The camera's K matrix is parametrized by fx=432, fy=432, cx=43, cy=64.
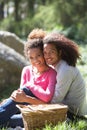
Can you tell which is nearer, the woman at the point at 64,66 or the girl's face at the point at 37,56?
the woman at the point at 64,66

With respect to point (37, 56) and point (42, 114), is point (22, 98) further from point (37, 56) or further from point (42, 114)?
point (37, 56)

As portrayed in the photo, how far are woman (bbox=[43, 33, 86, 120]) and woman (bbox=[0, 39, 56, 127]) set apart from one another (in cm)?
10

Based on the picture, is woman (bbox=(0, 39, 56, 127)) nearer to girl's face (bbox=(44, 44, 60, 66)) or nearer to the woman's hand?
the woman's hand

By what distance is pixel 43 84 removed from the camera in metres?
5.79

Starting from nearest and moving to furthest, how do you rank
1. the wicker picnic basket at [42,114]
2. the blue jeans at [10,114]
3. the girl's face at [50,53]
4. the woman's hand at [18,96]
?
the wicker picnic basket at [42,114] → the woman's hand at [18,96] → the blue jeans at [10,114] → the girl's face at [50,53]

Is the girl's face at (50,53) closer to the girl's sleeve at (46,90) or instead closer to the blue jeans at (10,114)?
the girl's sleeve at (46,90)

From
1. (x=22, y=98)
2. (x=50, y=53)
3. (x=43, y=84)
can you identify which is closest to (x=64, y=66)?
(x=50, y=53)

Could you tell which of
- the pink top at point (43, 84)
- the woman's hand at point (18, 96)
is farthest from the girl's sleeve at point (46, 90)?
the woman's hand at point (18, 96)

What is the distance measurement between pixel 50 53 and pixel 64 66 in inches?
10.0

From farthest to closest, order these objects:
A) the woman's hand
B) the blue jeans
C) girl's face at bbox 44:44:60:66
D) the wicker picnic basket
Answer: girl's face at bbox 44:44:60:66 → the blue jeans → the woman's hand → the wicker picnic basket

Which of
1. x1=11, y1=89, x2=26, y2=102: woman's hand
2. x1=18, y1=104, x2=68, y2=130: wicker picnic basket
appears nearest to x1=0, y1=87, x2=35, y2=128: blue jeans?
x1=11, y1=89, x2=26, y2=102: woman's hand

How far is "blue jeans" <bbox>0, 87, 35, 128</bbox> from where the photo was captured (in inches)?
219

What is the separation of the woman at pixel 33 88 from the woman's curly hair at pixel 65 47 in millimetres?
204

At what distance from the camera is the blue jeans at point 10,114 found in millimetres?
5574
